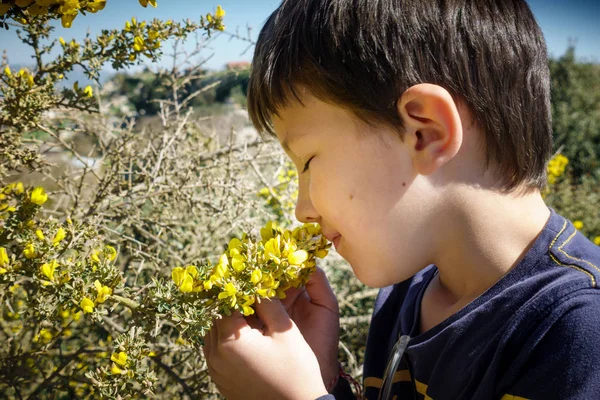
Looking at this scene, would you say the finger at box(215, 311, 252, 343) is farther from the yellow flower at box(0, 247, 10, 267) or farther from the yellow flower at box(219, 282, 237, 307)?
the yellow flower at box(0, 247, 10, 267)

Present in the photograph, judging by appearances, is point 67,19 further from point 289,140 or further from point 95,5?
point 289,140

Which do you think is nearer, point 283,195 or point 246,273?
point 246,273

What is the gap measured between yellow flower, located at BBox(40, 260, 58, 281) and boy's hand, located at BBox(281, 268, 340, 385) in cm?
65

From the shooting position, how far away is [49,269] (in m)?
0.88

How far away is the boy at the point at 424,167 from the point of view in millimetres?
973

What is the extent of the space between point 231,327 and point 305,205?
1.06 feet

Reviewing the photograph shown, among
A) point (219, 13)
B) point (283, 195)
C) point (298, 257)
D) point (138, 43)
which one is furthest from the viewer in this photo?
point (283, 195)

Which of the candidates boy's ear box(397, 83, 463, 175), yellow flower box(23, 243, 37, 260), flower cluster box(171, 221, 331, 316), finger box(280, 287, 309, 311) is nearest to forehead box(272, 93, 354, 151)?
boy's ear box(397, 83, 463, 175)

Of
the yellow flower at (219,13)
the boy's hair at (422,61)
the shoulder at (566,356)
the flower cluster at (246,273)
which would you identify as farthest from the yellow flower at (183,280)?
the yellow flower at (219,13)

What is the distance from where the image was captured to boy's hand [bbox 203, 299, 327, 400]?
42.2 inches

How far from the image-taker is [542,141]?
111 centimetres

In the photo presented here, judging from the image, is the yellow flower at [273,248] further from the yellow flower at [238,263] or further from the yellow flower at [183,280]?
the yellow flower at [183,280]

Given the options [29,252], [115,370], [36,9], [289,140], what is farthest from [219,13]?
[115,370]

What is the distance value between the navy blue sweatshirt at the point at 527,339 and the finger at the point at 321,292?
258 millimetres
